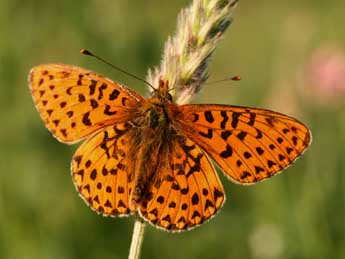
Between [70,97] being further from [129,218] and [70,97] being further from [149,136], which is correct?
[129,218]

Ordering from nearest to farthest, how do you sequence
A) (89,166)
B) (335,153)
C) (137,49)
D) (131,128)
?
(89,166)
(131,128)
(335,153)
(137,49)

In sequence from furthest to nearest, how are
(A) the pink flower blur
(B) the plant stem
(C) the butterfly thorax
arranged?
(A) the pink flower blur
(C) the butterfly thorax
(B) the plant stem

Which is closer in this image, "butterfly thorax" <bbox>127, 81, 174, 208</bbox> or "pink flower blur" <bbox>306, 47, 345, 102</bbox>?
"butterfly thorax" <bbox>127, 81, 174, 208</bbox>

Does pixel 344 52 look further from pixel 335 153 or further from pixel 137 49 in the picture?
pixel 137 49

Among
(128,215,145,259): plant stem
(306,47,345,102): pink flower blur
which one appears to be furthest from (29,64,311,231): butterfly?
(306,47,345,102): pink flower blur

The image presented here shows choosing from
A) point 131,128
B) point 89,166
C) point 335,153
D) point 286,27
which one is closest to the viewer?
point 89,166

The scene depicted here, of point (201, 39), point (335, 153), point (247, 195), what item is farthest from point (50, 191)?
point (201, 39)

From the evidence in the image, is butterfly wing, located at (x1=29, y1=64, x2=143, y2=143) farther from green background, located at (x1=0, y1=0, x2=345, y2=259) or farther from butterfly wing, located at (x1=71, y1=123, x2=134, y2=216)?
green background, located at (x1=0, y1=0, x2=345, y2=259)
